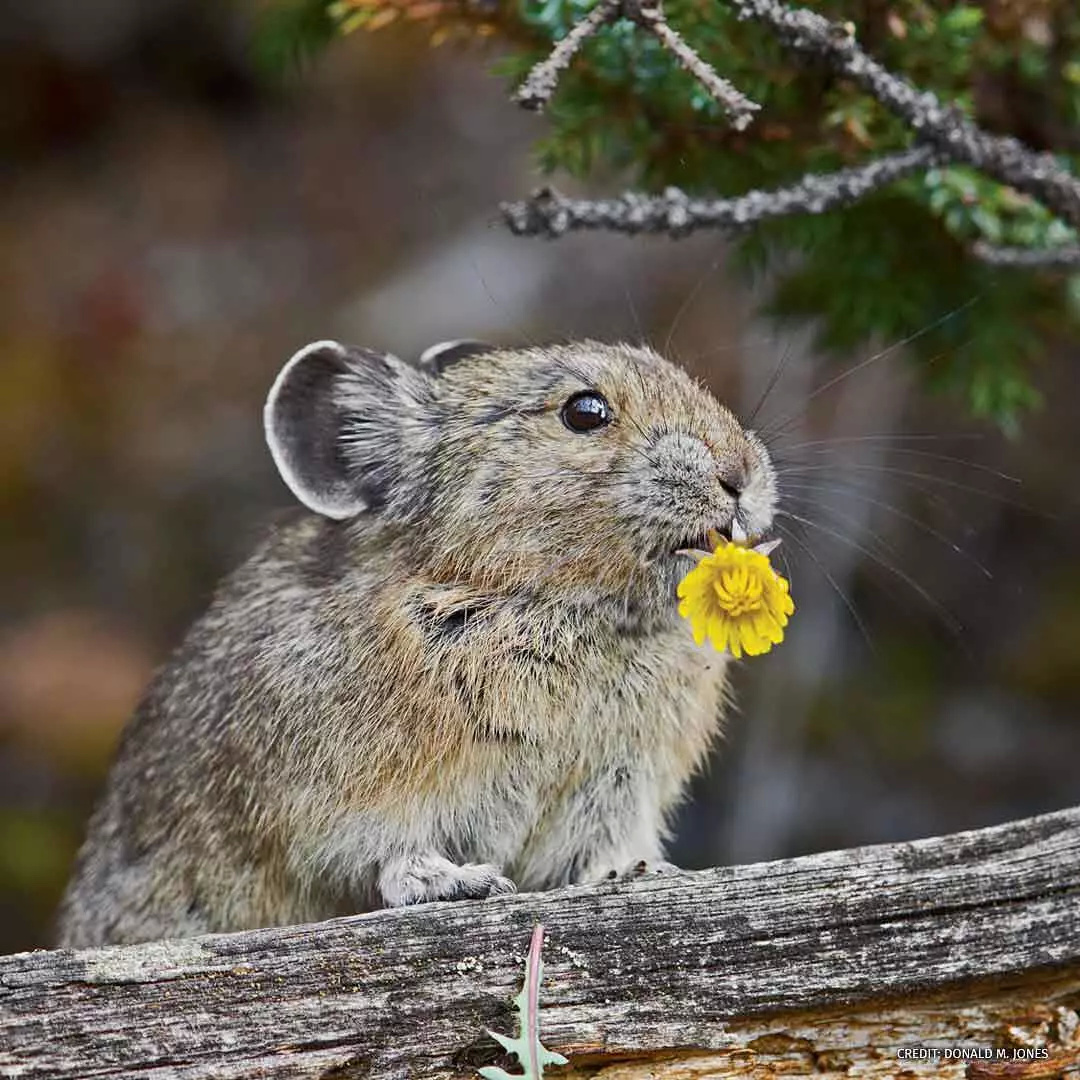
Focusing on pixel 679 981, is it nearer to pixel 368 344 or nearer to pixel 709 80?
pixel 709 80

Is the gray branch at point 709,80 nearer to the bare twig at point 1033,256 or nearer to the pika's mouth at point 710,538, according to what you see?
the pika's mouth at point 710,538

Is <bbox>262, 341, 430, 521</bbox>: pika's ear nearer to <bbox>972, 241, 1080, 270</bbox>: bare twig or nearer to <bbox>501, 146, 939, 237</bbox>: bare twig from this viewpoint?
<bbox>501, 146, 939, 237</bbox>: bare twig

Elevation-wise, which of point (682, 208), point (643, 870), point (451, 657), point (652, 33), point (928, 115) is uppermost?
point (928, 115)

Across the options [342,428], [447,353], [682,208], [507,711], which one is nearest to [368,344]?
[447,353]

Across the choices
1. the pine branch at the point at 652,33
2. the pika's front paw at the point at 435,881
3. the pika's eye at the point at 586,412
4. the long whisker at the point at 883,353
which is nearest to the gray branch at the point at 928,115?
the pine branch at the point at 652,33

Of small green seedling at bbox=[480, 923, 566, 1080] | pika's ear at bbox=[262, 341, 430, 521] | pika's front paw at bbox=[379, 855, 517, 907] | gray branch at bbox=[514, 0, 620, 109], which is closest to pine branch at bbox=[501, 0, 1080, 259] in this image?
gray branch at bbox=[514, 0, 620, 109]

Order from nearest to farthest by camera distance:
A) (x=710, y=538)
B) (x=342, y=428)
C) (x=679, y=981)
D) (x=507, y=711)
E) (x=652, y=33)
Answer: (x=679, y=981) < (x=652, y=33) < (x=710, y=538) < (x=507, y=711) < (x=342, y=428)

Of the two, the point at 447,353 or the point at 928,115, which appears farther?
the point at 447,353

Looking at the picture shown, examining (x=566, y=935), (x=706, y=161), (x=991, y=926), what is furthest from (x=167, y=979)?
(x=706, y=161)
